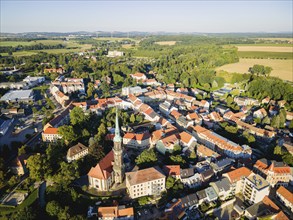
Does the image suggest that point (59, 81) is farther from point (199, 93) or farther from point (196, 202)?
point (196, 202)

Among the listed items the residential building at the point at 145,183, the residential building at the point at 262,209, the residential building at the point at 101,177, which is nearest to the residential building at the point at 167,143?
the residential building at the point at 145,183

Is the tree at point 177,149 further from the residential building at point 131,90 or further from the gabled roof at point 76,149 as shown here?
the residential building at point 131,90

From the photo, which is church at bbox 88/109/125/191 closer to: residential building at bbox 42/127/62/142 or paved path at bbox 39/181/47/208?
paved path at bbox 39/181/47/208

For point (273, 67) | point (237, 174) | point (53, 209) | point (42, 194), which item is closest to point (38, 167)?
point (42, 194)

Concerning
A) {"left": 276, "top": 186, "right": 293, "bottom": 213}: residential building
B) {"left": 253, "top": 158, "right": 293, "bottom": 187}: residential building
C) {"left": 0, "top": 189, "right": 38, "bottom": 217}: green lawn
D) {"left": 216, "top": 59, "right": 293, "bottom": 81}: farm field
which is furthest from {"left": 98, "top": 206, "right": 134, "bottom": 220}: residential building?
{"left": 216, "top": 59, "right": 293, "bottom": 81}: farm field

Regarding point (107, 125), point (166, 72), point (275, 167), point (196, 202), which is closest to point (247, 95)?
point (166, 72)
